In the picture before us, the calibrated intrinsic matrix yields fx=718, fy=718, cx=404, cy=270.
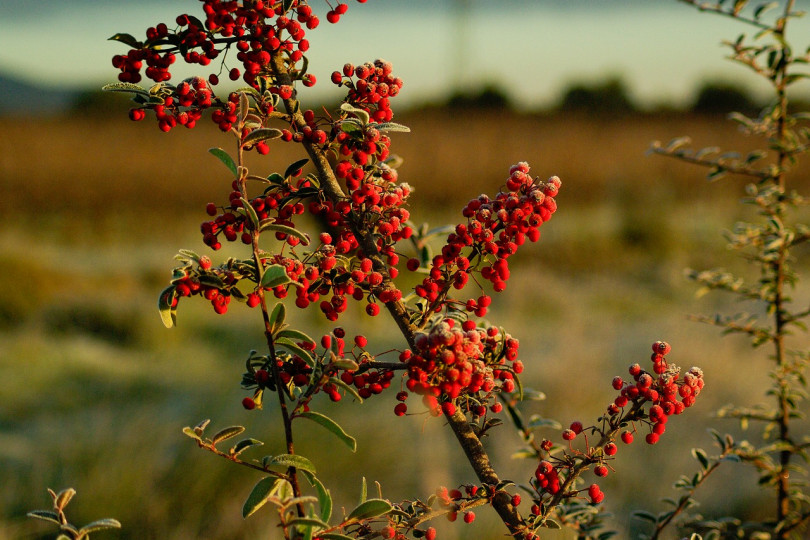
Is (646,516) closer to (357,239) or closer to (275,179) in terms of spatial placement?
(357,239)

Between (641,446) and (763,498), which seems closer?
(763,498)

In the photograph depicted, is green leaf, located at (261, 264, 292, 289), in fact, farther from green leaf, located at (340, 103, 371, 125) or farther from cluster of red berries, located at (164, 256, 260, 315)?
green leaf, located at (340, 103, 371, 125)

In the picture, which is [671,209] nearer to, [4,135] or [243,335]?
[243,335]

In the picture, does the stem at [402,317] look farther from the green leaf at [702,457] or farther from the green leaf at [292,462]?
the green leaf at [702,457]

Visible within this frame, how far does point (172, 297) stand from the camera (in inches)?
32.7

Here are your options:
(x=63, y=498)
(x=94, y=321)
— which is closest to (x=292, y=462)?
(x=63, y=498)

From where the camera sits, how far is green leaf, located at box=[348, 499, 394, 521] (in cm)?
84

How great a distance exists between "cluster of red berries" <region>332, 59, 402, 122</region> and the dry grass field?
111 cm

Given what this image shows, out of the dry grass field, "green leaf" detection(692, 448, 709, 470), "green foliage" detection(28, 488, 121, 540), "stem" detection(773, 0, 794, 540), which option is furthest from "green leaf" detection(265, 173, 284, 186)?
"stem" detection(773, 0, 794, 540)

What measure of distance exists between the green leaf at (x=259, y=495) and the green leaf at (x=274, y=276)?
0.80ft

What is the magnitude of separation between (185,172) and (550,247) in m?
8.51

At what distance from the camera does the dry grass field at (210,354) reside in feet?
10.1

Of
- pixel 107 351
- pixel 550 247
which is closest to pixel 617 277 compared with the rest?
A: pixel 550 247

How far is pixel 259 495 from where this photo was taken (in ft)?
2.80
